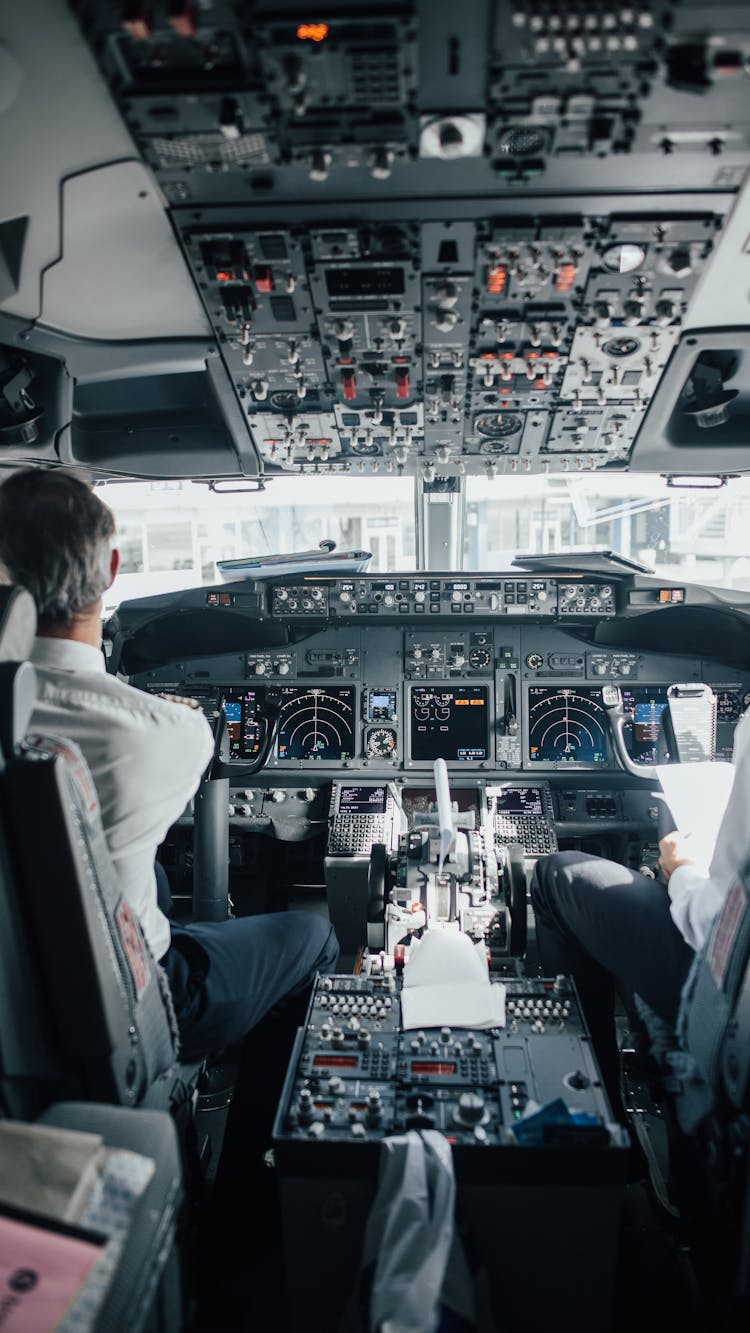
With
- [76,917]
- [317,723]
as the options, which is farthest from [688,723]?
[76,917]

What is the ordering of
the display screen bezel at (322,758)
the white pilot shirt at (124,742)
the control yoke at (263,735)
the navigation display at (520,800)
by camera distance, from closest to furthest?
1. the white pilot shirt at (124,742)
2. the control yoke at (263,735)
3. the navigation display at (520,800)
4. the display screen bezel at (322,758)

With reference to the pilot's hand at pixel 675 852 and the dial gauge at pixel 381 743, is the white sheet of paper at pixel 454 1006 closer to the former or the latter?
the pilot's hand at pixel 675 852

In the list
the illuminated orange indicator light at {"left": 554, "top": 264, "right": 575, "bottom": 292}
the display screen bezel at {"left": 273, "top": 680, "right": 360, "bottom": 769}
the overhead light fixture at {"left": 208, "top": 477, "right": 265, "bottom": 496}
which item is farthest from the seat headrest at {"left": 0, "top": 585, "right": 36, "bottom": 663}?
the display screen bezel at {"left": 273, "top": 680, "right": 360, "bottom": 769}

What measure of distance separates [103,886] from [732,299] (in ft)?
6.40

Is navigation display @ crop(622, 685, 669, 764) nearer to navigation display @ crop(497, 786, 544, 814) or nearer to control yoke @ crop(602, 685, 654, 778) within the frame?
control yoke @ crop(602, 685, 654, 778)

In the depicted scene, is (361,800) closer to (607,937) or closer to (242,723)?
(242,723)

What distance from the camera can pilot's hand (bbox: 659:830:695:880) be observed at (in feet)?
6.08

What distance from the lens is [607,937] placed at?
1.90 metres

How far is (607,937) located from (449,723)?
55.0 inches

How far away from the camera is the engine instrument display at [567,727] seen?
3135 mm

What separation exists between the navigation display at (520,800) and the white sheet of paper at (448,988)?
115 cm

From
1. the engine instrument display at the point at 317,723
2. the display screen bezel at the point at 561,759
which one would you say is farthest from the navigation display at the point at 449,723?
the engine instrument display at the point at 317,723

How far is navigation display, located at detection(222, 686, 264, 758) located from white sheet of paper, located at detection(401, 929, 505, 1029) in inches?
56.5

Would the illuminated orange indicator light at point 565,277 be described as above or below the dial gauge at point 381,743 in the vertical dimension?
above
